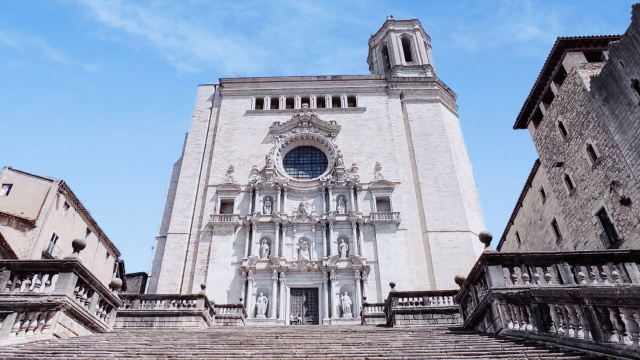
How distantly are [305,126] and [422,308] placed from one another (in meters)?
16.5

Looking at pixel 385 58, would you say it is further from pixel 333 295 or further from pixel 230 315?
pixel 230 315

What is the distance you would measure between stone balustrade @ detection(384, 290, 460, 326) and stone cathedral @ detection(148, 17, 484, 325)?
5.65 meters

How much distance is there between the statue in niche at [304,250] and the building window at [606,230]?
13.0m

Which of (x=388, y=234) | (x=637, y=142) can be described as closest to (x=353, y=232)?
(x=388, y=234)

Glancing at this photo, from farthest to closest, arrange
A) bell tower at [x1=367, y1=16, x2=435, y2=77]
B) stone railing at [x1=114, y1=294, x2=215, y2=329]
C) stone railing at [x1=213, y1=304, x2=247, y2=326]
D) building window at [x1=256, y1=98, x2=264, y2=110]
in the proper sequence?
bell tower at [x1=367, y1=16, x2=435, y2=77] < building window at [x1=256, y1=98, x2=264, y2=110] < stone railing at [x1=213, y1=304, x2=247, y2=326] < stone railing at [x1=114, y1=294, x2=215, y2=329]

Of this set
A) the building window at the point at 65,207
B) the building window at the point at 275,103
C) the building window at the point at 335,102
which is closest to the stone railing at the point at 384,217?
the building window at the point at 335,102

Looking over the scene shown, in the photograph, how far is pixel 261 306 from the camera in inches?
801

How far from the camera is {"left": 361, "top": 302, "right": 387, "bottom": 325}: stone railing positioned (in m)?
16.6

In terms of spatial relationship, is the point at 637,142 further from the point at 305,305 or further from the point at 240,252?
the point at 240,252

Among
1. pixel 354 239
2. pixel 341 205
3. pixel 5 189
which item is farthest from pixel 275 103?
pixel 5 189

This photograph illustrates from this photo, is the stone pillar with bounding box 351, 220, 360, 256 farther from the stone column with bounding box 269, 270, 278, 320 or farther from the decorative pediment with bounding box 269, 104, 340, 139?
the decorative pediment with bounding box 269, 104, 340, 139

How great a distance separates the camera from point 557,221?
20.9 metres

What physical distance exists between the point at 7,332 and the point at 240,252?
50.2ft

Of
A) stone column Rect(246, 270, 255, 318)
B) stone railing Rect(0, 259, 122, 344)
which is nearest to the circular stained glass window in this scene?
stone column Rect(246, 270, 255, 318)
